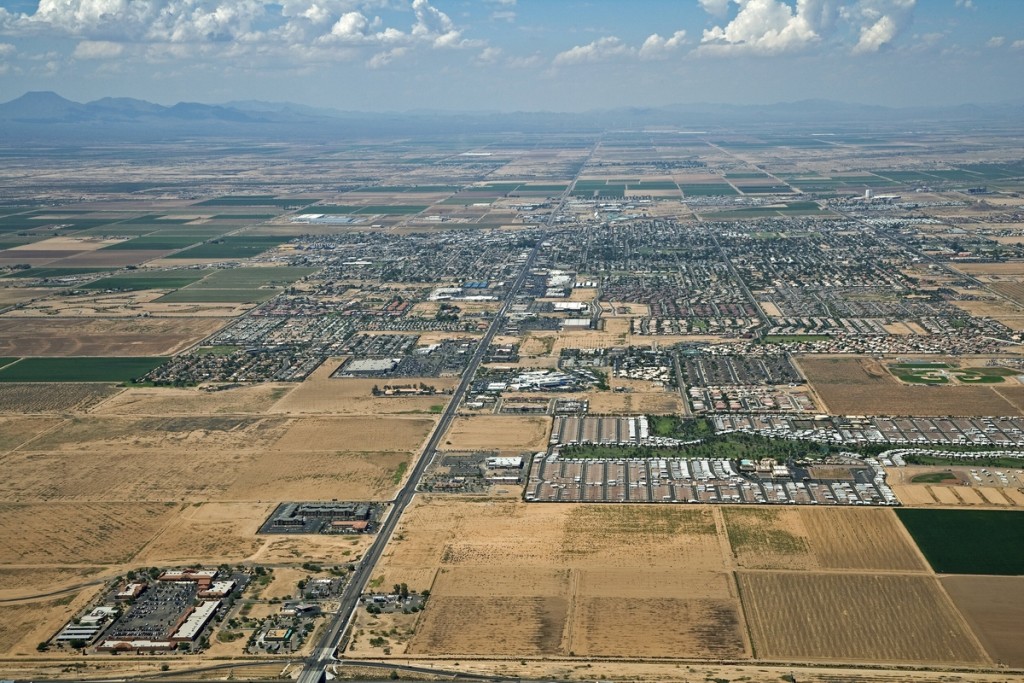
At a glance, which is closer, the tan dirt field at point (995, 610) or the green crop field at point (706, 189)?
the tan dirt field at point (995, 610)

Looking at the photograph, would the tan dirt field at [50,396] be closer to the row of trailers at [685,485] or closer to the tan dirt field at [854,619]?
the row of trailers at [685,485]

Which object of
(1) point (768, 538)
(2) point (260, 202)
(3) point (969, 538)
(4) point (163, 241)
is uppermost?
(2) point (260, 202)

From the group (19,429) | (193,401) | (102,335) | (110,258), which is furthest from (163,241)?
(19,429)

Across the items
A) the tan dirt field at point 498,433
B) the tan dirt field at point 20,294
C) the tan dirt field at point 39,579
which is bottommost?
the tan dirt field at point 39,579

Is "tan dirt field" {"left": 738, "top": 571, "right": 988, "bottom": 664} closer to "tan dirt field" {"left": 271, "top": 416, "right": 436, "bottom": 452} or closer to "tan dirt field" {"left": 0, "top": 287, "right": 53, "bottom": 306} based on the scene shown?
"tan dirt field" {"left": 271, "top": 416, "right": 436, "bottom": 452}

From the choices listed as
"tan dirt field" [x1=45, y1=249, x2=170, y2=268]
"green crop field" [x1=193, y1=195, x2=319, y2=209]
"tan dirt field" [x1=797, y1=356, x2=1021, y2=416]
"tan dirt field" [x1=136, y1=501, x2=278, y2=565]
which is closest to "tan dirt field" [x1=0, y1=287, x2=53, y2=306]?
"tan dirt field" [x1=45, y1=249, x2=170, y2=268]

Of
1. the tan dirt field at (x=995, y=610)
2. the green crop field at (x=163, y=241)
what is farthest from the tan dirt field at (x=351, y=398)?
the green crop field at (x=163, y=241)

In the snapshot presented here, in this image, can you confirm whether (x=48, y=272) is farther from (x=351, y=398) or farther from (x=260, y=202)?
(x=351, y=398)
